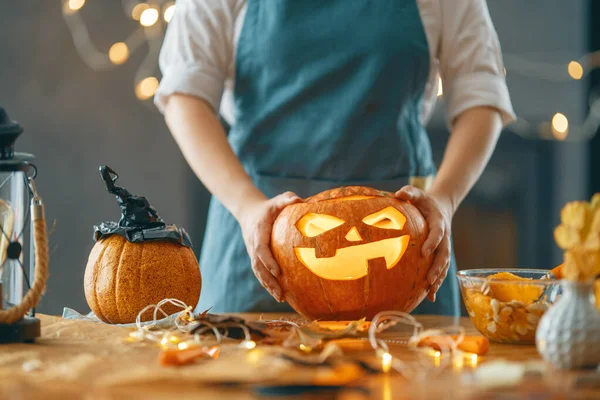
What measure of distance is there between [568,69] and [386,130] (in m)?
1.97

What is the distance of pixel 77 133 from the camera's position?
2.68m

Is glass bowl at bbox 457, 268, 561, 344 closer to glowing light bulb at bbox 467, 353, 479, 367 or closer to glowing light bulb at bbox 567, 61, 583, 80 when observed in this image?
glowing light bulb at bbox 467, 353, 479, 367

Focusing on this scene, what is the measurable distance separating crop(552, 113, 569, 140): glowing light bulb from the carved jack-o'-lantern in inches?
84.7

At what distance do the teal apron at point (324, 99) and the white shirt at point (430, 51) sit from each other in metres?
0.04

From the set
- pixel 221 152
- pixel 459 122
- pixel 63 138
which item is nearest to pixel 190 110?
pixel 221 152

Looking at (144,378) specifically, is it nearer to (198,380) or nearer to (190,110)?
(198,380)

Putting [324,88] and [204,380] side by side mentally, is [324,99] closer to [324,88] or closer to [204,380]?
[324,88]

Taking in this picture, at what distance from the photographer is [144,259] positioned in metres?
1.06

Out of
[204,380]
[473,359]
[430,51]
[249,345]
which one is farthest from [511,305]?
[430,51]

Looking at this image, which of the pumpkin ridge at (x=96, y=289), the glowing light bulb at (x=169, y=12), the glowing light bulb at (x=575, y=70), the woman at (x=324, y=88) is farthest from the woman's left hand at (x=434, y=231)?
the glowing light bulb at (x=575, y=70)

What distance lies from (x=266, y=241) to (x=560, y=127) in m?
2.28

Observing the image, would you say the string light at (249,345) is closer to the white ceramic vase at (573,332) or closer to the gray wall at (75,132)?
the white ceramic vase at (573,332)

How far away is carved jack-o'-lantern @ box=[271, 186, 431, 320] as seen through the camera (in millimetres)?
1047

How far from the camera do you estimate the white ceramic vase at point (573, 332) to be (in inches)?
27.0
